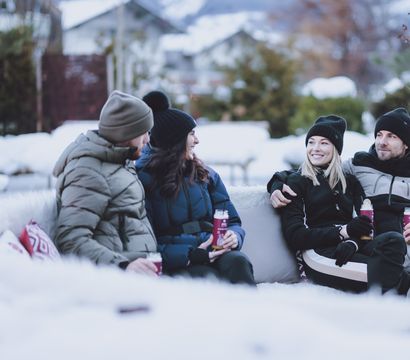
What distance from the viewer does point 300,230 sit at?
151 inches

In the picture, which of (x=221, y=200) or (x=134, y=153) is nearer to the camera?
(x=134, y=153)

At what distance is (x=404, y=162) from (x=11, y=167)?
7.32m

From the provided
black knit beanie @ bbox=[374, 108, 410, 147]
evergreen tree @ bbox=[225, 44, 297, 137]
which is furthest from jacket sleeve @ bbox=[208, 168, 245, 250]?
evergreen tree @ bbox=[225, 44, 297, 137]

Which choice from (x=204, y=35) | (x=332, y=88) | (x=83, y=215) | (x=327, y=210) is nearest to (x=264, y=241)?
(x=327, y=210)

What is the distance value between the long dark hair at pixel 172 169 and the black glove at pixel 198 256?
1.04 ft

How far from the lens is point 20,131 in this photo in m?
13.8

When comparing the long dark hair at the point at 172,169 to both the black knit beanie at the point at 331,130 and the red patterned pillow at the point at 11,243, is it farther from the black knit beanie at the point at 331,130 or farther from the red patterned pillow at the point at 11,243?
the red patterned pillow at the point at 11,243

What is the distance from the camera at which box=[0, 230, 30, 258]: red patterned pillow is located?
2502mm

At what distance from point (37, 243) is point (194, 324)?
158 cm

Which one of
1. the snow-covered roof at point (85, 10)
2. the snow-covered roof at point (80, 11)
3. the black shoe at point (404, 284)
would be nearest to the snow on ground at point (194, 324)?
the black shoe at point (404, 284)

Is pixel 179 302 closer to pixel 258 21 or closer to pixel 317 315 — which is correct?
pixel 317 315

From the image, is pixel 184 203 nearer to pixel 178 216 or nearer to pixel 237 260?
pixel 178 216

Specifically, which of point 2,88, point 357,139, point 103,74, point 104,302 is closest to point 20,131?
point 2,88

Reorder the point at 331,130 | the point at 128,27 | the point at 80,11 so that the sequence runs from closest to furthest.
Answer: the point at 331,130, the point at 128,27, the point at 80,11
